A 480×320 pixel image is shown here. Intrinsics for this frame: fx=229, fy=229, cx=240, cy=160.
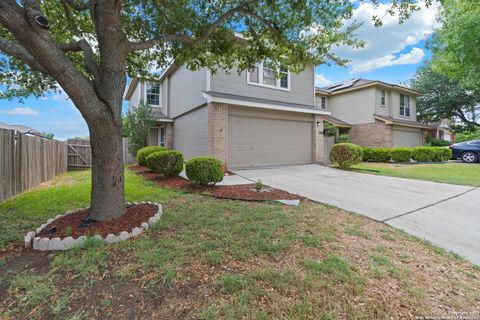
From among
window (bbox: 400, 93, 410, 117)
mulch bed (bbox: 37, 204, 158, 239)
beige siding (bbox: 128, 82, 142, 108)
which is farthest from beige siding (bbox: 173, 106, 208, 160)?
window (bbox: 400, 93, 410, 117)

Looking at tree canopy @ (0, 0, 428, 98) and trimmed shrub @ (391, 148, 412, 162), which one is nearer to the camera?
tree canopy @ (0, 0, 428, 98)

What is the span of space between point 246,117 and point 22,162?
810 cm

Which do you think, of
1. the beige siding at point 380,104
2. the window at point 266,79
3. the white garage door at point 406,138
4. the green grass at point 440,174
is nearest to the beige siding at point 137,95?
the window at point 266,79

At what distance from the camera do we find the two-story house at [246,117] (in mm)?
10031

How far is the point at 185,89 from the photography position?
12.5m

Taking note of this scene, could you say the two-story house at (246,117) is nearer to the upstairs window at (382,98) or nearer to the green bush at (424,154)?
the green bush at (424,154)

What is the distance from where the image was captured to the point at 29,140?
276 inches

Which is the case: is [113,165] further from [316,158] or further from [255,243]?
[316,158]

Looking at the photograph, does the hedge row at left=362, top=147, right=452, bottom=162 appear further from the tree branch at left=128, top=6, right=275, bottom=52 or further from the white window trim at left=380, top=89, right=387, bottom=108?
the tree branch at left=128, top=6, right=275, bottom=52

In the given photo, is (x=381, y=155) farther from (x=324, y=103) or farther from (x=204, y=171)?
(x=204, y=171)

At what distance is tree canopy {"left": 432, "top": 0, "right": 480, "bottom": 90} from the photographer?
9.12 m

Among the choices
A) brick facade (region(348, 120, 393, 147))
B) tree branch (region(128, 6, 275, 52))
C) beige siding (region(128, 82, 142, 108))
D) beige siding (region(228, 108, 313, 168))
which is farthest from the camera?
brick facade (region(348, 120, 393, 147))

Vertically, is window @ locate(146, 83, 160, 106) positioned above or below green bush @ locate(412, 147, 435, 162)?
above

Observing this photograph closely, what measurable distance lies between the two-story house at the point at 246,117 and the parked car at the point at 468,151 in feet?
34.6
